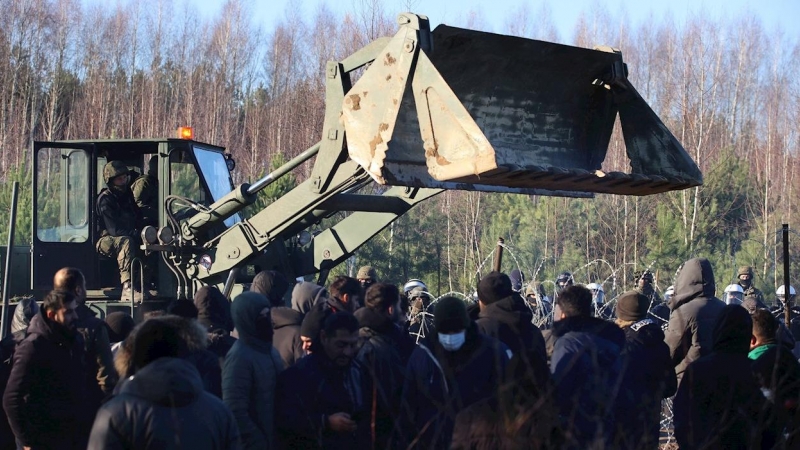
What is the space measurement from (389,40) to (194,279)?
3.67m

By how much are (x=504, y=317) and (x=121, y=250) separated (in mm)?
4783

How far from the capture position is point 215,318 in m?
6.80

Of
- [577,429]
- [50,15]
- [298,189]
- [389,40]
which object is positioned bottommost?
[577,429]

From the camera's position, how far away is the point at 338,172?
26.7 ft

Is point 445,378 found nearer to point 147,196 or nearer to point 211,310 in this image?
point 211,310

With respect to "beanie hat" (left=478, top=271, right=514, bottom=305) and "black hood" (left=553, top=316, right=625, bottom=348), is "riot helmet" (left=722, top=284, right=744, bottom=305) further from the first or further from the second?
"black hood" (left=553, top=316, right=625, bottom=348)

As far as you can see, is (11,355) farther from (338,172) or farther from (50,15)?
(50,15)

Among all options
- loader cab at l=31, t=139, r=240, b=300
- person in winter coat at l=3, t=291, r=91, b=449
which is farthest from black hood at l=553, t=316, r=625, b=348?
loader cab at l=31, t=139, r=240, b=300

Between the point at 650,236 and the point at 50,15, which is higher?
the point at 50,15

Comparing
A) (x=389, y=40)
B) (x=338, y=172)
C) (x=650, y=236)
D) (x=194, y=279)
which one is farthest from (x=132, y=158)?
(x=650, y=236)

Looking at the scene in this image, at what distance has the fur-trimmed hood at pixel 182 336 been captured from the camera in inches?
169

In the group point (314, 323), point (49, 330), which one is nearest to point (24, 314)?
point (49, 330)

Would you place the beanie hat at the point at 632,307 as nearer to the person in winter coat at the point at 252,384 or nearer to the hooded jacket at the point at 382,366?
the hooded jacket at the point at 382,366

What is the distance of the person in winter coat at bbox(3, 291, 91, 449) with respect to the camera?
5605 mm
